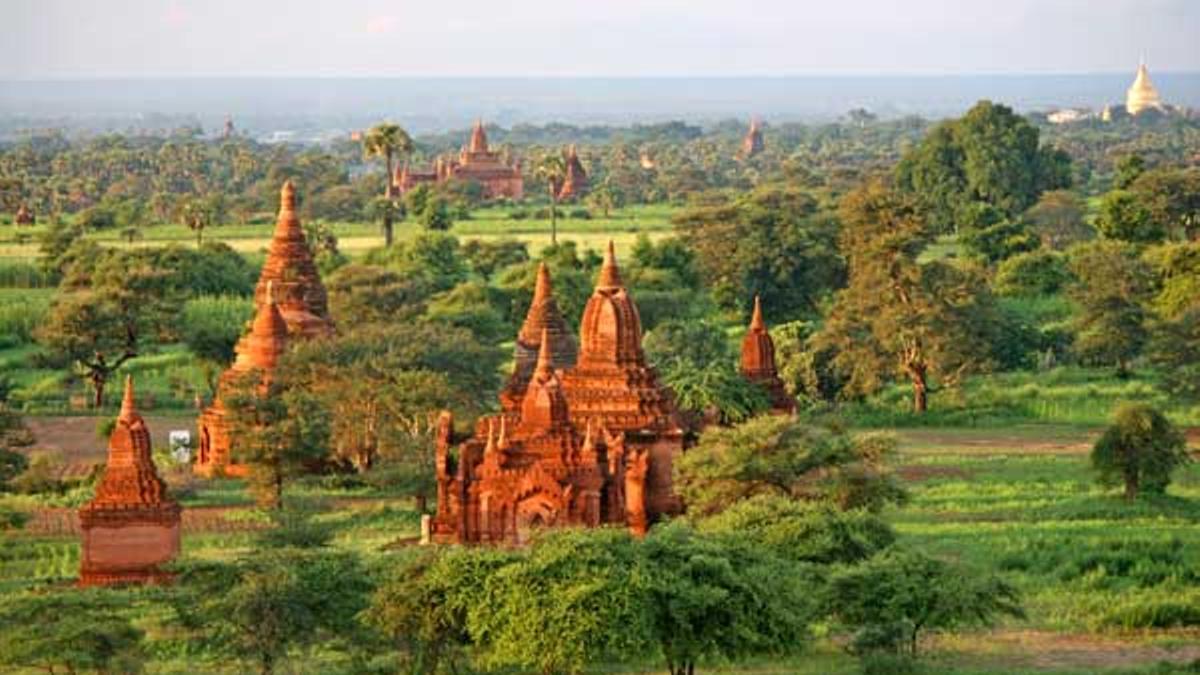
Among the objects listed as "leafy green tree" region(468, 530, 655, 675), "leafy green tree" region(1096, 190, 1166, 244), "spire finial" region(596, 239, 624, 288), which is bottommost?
"leafy green tree" region(1096, 190, 1166, 244)

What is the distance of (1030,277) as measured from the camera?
2721 inches

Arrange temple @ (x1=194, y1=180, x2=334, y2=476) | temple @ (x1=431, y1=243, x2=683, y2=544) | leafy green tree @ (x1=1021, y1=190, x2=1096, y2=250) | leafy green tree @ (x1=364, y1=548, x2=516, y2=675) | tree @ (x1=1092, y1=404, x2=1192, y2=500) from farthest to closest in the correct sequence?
leafy green tree @ (x1=1021, y1=190, x2=1096, y2=250) → temple @ (x1=194, y1=180, x2=334, y2=476) → tree @ (x1=1092, y1=404, x2=1192, y2=500) → temple @ (x1=431, y1=243, x2=683, y2=544) → leafy green tree @ (x1=364, y1=548, x2=516, y2=675)

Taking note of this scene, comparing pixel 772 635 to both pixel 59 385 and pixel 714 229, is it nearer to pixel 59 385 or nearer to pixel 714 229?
pixel 59 385

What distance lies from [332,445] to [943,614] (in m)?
17.6

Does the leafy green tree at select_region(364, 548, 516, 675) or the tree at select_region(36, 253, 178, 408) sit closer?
the leafy green tree at select_region(364, 548, 516, 675)

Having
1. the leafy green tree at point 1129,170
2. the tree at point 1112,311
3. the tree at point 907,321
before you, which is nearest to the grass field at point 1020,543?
the tree at point 907,321

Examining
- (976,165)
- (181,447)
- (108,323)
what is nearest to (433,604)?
(181,447)

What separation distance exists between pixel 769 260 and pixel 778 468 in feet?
108

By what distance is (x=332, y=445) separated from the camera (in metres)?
43.1

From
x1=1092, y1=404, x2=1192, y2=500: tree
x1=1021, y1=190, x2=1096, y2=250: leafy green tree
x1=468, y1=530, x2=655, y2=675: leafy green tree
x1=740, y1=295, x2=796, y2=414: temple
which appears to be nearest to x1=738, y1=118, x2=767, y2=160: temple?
x1=1021, y1=190, x2=1096, y2=250: leafy green tree

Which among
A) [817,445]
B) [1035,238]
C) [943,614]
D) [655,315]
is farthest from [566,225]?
[943,614]

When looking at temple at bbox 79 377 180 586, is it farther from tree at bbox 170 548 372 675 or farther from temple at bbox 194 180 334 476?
temple at bbox 194 180 334 476

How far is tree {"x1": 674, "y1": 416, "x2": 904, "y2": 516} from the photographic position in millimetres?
33844

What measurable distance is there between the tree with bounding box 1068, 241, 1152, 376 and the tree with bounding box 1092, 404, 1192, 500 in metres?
13.6
